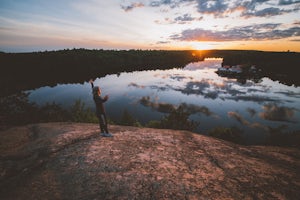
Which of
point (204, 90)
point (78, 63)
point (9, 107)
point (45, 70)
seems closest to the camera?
point (9, 107)

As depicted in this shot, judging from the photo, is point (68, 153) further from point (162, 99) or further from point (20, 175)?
point (162, 99)

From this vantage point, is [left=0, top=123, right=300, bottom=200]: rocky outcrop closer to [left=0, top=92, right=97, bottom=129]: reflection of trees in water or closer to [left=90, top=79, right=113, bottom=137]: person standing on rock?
[left=90, top=79, right=113, bottom=137]: person standing on rock

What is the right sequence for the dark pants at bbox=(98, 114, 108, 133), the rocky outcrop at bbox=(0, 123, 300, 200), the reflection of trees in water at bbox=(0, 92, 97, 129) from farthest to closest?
the reflection of trees in water at bbox=(0, 92, 97, 129), the dark pants at bbox=(98, 114, 108, 133), the rocky outcrop at bbox=(0, 123, 300, 200)

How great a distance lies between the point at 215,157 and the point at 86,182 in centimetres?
365

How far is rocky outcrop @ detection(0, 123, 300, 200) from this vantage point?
385cm

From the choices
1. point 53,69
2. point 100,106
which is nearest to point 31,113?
point 100,106

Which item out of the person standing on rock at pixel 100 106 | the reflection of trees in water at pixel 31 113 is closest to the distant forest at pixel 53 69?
the reflection of trees in water at pixel 31 113

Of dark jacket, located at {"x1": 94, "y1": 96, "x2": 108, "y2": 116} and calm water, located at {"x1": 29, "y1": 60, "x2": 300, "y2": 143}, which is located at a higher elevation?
dark jacket, located at {"x1": 94, "y1": 96, "x2": 108, "y2": 116}

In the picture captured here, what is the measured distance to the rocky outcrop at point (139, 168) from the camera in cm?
385

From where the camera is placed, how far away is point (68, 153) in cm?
528

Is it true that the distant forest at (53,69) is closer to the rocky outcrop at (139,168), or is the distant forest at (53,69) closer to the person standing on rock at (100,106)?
the person standing on rock at (100,106)

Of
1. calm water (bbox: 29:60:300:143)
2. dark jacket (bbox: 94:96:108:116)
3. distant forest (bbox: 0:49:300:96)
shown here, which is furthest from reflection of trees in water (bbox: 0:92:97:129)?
Result: distant forest (bbox: 0:49:300:96)

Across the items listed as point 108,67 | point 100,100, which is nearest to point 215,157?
point 100,100

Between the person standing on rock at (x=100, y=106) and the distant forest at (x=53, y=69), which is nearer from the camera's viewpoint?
the person standing on rock at (x=100, y=106)
